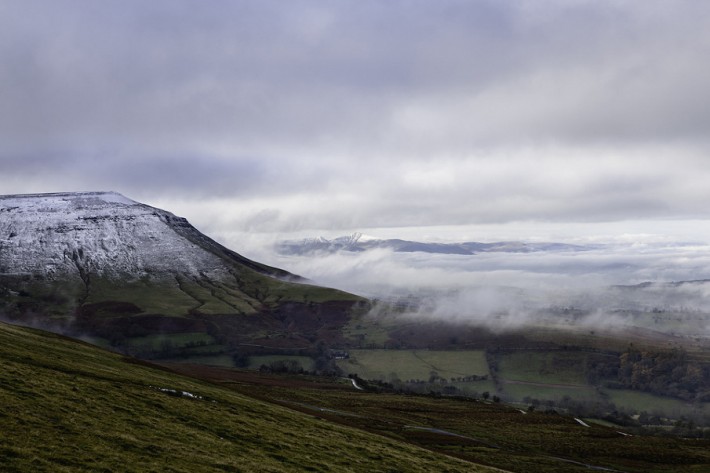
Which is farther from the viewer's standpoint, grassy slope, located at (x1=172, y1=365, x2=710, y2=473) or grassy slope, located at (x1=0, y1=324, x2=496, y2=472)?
grassy slope, located at (x1=172, y1=365, x2=710, y2=473)

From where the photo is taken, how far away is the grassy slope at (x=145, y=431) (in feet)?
108

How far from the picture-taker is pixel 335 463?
4619 cm

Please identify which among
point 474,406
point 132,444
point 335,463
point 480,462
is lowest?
point 474,406

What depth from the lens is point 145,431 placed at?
41.2 metres

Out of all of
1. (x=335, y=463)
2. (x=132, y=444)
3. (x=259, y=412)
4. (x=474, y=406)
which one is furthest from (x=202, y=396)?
A: (x=474, y=406)

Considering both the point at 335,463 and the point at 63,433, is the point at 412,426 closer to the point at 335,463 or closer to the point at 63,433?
the point at 335,463

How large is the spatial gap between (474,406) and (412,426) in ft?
182

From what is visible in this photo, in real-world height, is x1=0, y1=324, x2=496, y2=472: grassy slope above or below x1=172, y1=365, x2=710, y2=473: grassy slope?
above

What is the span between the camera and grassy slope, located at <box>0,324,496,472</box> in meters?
32.9

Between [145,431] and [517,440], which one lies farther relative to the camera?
[517,440]

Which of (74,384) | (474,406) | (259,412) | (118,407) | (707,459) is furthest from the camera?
(474,406)

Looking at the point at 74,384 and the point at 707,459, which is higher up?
the point at 74,384

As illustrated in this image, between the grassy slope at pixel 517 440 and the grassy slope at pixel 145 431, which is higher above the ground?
the grassy slope at pixel 145 431

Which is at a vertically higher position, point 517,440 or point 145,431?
point 145,431
